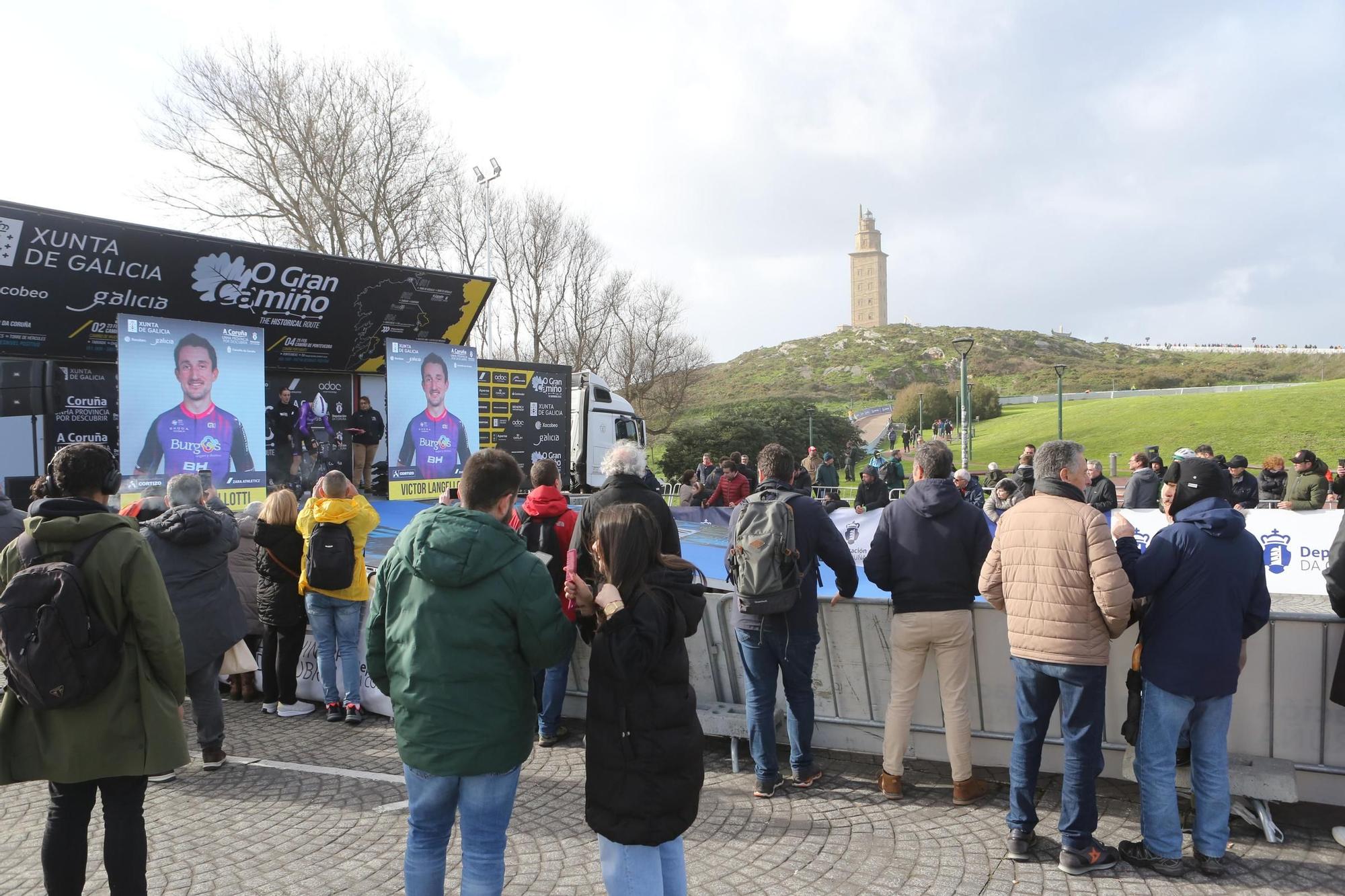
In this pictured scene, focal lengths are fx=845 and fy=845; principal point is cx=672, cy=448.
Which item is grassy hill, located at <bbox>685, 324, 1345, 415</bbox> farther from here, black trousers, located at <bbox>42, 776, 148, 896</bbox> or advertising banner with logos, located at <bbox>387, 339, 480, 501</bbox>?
black trousers, located at <bbox>42, 776, 148, 896</bbox>

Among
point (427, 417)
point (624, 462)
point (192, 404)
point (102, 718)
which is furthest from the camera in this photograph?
point (427, 417)

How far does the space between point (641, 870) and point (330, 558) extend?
13.8ft

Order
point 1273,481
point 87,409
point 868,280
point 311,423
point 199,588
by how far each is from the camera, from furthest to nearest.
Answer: point 868,280 → point 1273,481 → point 311,423 → point 87,409 → point 199,588

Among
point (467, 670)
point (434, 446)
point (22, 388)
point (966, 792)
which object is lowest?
point (966, 792)

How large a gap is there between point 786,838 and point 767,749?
1.89ft

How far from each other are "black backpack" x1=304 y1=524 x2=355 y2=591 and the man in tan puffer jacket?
446 cm

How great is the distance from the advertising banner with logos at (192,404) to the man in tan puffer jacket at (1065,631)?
33.3 feet

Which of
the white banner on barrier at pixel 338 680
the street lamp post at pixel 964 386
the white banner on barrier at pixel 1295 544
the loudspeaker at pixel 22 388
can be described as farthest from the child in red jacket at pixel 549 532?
the street lamp post at pixel 964 386

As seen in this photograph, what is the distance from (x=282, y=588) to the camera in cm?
647

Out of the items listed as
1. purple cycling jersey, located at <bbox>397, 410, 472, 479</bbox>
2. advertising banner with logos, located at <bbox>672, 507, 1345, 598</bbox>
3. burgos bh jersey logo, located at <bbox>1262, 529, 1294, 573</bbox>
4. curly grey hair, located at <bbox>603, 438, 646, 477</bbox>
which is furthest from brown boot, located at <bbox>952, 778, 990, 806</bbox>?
purple cycling jersey, located at <bbox>397, 410, 472, 479</bbox>

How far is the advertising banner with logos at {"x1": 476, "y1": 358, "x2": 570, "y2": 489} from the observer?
688 inches

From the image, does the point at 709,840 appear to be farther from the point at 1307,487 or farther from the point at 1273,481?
the point at 1273,481

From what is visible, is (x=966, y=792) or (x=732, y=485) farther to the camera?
(x=732, y=485)

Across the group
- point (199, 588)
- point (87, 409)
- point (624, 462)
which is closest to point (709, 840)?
point (624, 462)
